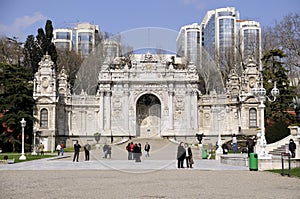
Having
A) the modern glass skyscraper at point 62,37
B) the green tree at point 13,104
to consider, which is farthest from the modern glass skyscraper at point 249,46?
the modern glass skyscraper at point 62,37

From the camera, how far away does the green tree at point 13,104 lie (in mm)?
52019

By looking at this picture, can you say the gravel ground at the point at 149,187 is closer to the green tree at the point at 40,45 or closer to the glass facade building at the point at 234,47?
the glass facade building at the point at 234,47

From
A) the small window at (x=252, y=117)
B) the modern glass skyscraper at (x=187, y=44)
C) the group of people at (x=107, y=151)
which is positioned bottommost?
the group of people at (x=107, y=151)

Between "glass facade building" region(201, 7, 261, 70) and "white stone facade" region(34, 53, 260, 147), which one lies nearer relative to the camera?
"white stone facade" region(34, 53, 260, 147)

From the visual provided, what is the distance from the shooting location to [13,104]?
173 feet

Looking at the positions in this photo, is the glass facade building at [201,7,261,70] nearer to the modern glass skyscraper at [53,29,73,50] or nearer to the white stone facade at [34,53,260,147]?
the white stone facade at [34,53,260,147]

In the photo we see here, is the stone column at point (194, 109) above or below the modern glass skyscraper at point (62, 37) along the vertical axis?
below

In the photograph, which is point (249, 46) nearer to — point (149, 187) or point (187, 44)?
point (187, 44)

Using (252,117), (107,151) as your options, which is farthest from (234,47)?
(107,151)

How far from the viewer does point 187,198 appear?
46.0ft

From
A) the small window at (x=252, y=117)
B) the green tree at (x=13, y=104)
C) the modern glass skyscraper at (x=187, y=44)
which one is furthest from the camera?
the small window at (x=252, y=117)

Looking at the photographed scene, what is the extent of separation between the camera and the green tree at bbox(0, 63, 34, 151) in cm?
5202

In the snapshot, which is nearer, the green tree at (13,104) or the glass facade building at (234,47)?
the green tree at (13,104)

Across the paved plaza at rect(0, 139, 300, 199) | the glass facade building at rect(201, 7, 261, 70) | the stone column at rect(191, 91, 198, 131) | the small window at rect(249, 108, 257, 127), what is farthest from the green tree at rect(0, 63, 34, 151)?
the paved plaza at rect(0, 139, 300, 199)
